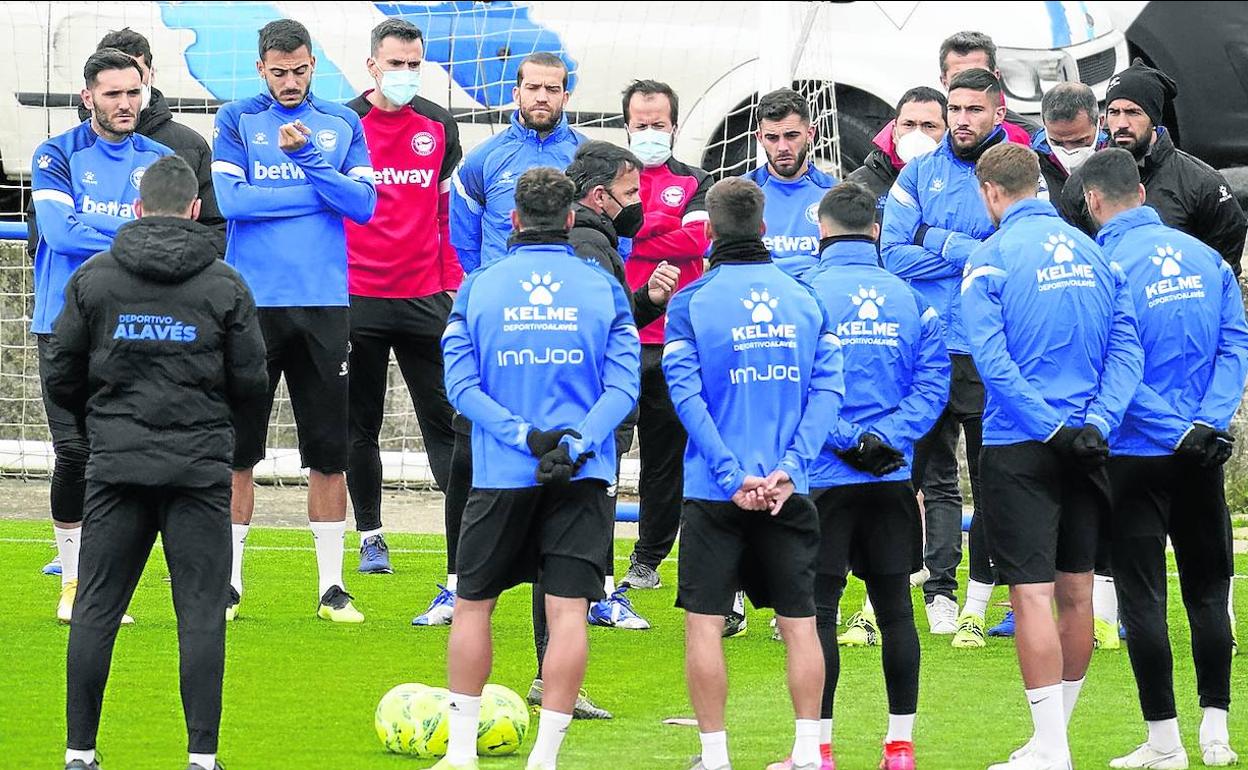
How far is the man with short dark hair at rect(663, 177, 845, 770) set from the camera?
235 inches

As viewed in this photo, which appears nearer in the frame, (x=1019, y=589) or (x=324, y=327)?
(x=1019, y=589)

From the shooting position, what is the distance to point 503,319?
5.94 metres

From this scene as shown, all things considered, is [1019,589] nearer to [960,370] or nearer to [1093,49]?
[960,370]

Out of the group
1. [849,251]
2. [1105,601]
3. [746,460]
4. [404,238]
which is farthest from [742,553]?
[404,238]

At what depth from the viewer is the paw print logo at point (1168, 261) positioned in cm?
653

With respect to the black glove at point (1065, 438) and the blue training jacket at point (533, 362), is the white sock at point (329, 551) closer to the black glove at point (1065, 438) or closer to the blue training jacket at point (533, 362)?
the blue training jacket at point (533, 362)

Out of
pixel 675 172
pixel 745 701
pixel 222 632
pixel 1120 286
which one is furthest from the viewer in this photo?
pixel 675 172

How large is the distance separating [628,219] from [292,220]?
69.6 inches

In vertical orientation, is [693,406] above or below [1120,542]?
above

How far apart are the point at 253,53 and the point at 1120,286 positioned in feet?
25.0

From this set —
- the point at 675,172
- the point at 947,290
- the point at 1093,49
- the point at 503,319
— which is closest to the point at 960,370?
the point at 947,290

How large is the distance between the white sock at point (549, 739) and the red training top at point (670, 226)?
9.53ft

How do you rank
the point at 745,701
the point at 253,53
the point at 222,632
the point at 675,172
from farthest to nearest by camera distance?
the point at 253,53, the point at 675,172, the point at 745,701, the point at 222,632

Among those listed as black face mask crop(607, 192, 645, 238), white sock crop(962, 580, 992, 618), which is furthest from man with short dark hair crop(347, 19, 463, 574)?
white sock crop(962, 580, 992, 618)
